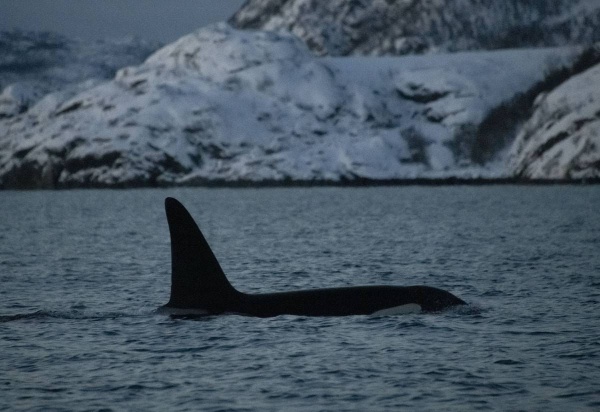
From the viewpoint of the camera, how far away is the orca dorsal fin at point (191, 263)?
2306cm

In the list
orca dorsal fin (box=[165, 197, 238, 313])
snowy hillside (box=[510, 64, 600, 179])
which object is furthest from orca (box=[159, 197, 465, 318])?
snowy hillside (box=[510, 64, 600, 179])

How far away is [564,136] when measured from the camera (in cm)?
17800

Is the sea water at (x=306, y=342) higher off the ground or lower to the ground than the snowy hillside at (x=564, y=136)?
lower

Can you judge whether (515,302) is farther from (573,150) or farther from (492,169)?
(492,169)

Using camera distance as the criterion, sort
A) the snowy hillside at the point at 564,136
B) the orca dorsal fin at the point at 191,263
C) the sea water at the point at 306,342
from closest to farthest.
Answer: the sea water at the point at 306,342 < the orca dorsal fin at the point at 191,263 < the snowy hillside at the point at 564,136

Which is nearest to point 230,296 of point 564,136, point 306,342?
point 306,342

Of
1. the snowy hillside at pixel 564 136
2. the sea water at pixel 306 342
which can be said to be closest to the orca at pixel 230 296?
the sea water at pixel 306 342

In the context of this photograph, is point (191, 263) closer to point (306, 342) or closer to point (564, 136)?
point (306, 342)

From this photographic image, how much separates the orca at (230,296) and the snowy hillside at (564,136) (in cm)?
14953

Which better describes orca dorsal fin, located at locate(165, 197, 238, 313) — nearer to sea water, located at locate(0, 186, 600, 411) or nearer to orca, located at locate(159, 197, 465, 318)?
orca, located at locate(159, 197, 465, 318)

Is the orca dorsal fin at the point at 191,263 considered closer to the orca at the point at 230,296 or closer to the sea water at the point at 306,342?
the orca at the point at 230,296

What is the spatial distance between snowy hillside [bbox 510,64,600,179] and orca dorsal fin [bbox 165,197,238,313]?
150980 mm

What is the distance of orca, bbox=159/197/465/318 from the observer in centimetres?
2314

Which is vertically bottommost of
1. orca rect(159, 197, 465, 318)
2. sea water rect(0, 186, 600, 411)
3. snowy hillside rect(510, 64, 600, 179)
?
sea water rect(0, 186, 600, 411)
